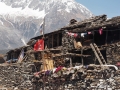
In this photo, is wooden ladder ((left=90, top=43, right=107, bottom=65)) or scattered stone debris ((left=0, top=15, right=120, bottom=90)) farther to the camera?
wooden ladder ((left=90, top=43, right=107, bottom=65))

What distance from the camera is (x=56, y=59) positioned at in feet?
105

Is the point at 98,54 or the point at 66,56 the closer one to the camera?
the point at 98,54

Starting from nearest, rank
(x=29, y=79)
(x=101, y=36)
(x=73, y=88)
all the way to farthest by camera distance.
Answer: (x=73, y=88) < (x=29, y=79) < (x=101, y=36)

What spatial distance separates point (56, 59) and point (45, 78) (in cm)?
707

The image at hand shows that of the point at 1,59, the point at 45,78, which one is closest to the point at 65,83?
the point at 45,78

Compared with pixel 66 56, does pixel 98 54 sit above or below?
above

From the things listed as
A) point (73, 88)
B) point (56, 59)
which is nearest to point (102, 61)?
point (56, 59)

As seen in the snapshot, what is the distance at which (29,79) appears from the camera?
93.3 feet

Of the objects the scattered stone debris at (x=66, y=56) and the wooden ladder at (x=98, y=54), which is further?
the wooden ladder at (x=98, y=54)

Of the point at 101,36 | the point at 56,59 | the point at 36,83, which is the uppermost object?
the point at 101,36

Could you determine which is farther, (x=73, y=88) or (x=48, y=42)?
(x=48, y=42)

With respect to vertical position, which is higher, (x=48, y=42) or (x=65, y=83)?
(x=48, y=42)

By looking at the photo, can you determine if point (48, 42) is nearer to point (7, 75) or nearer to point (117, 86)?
point (7, 75)

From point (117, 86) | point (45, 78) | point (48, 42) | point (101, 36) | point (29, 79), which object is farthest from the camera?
point (48, 42)
